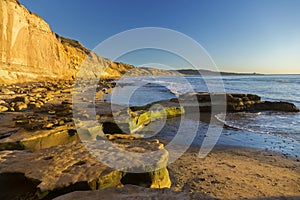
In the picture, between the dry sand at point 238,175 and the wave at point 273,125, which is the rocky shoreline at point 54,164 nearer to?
the dry sand at point 238,175

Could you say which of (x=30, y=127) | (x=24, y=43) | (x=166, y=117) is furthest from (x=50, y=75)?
(x=30, y=127)

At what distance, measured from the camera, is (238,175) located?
15.7 ft

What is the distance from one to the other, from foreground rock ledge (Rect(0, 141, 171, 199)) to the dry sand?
955 millimetres

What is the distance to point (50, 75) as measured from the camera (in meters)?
34.8

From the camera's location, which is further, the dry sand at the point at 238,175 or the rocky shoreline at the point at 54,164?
the dry sand at the point at 238,175

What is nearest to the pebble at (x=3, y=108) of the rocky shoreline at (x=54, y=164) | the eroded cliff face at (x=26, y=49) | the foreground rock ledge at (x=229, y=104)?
the rocky shoreline at (x=54, y=164)

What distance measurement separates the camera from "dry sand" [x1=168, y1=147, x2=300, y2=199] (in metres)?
4.05

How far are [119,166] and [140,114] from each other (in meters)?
6.43

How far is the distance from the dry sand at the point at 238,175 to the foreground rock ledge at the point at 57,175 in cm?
95

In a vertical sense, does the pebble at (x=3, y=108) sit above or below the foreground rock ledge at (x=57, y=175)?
above

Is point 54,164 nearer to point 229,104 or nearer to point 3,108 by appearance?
point 3,108

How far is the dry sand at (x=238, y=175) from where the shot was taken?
405 centimetres

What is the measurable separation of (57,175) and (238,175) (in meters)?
4.17

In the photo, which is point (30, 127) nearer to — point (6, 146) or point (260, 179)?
point (6, 146)
